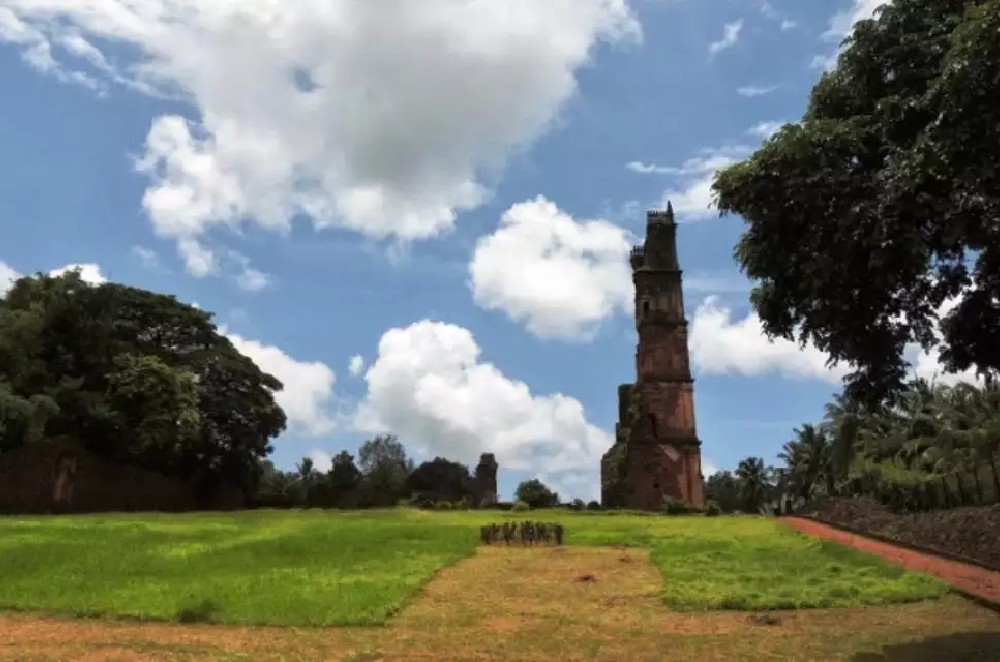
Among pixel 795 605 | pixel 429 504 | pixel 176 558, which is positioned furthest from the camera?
pixel 429 504

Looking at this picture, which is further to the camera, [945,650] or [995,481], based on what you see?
[995,481]

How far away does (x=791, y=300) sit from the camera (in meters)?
9.59

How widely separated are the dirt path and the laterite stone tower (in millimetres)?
34187

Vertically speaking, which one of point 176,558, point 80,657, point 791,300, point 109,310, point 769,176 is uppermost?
point 109,310

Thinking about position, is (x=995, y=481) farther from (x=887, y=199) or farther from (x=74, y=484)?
(x=74, y=484)

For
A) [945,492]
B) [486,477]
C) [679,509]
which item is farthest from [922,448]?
[486,477]

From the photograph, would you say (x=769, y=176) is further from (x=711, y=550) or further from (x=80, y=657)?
(x=711, y=550)

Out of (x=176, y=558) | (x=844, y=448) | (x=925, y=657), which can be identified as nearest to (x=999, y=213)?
(x=925, y=657)

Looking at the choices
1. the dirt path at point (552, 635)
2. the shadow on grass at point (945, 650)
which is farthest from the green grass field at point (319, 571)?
the shadow on grass at point (945, 650)

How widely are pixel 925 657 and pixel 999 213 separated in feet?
13.6

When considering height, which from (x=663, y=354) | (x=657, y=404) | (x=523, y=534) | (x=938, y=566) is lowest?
(x=938, y=566)

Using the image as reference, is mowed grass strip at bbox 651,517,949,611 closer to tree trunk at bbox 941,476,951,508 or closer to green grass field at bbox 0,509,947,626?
green grass field at bbox 0,509,947,626

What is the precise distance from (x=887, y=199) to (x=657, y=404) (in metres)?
42.1

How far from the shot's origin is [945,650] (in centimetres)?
901
